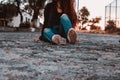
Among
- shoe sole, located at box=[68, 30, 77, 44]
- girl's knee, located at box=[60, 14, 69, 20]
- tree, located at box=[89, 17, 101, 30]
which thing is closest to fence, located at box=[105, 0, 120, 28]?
tree, located at box=[89, 17, 101, 30]

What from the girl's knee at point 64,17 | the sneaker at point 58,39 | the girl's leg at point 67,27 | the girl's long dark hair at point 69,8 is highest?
the girl's long dark hair at point 69,8

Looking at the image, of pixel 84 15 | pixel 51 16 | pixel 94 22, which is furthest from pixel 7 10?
pixel 51 16

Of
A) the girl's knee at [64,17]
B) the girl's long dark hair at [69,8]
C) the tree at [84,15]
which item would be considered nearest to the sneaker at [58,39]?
the girl's knee at [64,17]

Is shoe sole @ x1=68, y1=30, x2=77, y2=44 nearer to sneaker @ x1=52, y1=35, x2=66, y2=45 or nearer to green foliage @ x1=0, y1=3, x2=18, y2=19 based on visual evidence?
sneaker @ x1=52, y1=35, x2=66, y2=45

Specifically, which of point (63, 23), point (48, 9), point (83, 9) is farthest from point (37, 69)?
point (83, 9)

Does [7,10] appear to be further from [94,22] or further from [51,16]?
[51,16]

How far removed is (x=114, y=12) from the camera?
29.2 meters

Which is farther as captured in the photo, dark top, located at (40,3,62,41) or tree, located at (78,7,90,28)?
tree, located at (78,7,90,28)

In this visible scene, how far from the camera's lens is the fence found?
95.3 feet

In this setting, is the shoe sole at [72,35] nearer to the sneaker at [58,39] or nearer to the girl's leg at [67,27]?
the girl's leg at [67,27]

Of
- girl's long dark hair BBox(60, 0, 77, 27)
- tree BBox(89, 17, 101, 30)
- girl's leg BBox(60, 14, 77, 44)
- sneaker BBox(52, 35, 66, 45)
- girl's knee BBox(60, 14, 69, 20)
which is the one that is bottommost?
tree BBox(89, 17, 101, 30)

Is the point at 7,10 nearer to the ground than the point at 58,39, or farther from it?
farther from it

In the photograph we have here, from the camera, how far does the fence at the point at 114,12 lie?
29.0 metres

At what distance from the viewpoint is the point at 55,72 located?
2.71 meters
